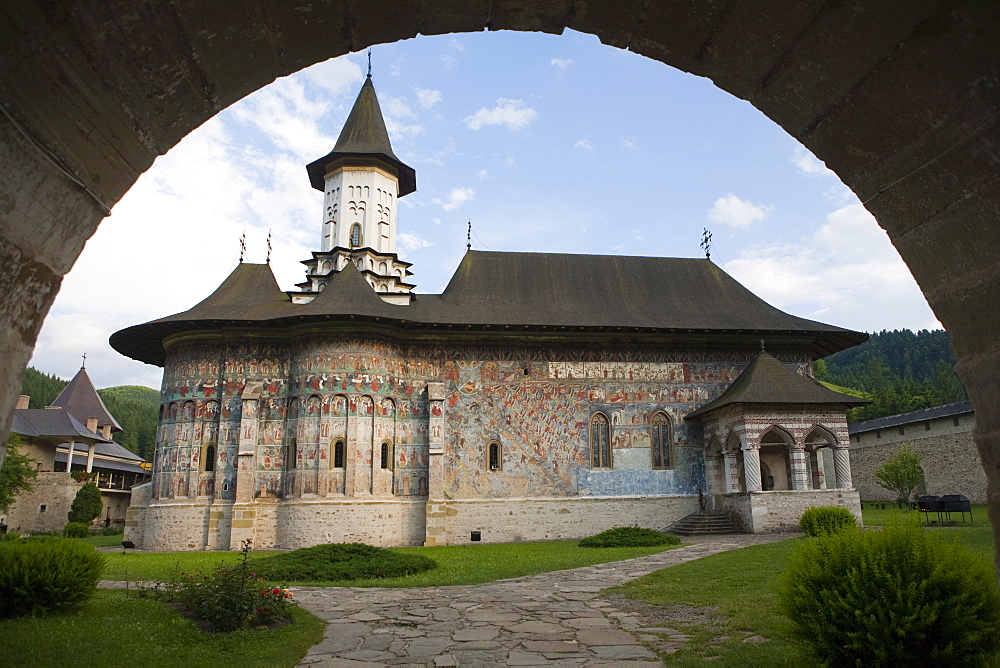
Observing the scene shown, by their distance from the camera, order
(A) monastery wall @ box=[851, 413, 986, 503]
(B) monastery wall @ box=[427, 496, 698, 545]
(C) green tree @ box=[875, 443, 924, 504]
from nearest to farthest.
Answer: (B) monastery wall @ box=[427, 496, 698, 545] → (C) green tree @ box=[875, 443, 924, 504] → (A) monastery wall @ box=[851, 413, 986, 503]

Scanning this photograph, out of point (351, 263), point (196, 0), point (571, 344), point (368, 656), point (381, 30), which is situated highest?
point (351, 263)

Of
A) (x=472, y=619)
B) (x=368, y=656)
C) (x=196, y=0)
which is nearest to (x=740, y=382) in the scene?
(x=472, y=619)

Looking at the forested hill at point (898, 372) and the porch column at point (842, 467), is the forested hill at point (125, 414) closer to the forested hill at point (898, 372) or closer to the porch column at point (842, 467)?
the porch column at point (842, 467)

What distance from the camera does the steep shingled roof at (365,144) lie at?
27.7 metres

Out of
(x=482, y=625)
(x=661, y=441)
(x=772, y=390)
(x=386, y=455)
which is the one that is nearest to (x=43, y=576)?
(x=482, y=625)

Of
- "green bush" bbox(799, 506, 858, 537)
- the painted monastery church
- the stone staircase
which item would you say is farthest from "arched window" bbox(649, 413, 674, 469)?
"green bush" bbox(799, 506, 858, 537)

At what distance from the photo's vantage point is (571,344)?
22.2 meters

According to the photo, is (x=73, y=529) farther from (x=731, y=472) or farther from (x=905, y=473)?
(x=905, y=473)

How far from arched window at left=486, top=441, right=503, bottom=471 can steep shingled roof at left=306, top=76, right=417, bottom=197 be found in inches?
509

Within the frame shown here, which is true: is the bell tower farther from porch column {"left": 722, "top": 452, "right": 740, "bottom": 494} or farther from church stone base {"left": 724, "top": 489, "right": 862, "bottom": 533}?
church stone base {"left": 724, "top": 489, "right": 862, "bottom": 533}

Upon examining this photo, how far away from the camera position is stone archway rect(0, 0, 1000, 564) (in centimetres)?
243

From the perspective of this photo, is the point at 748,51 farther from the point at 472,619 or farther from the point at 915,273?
the point at 472,619

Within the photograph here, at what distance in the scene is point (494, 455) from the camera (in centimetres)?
2119

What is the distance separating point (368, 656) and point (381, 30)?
17.2 ft
